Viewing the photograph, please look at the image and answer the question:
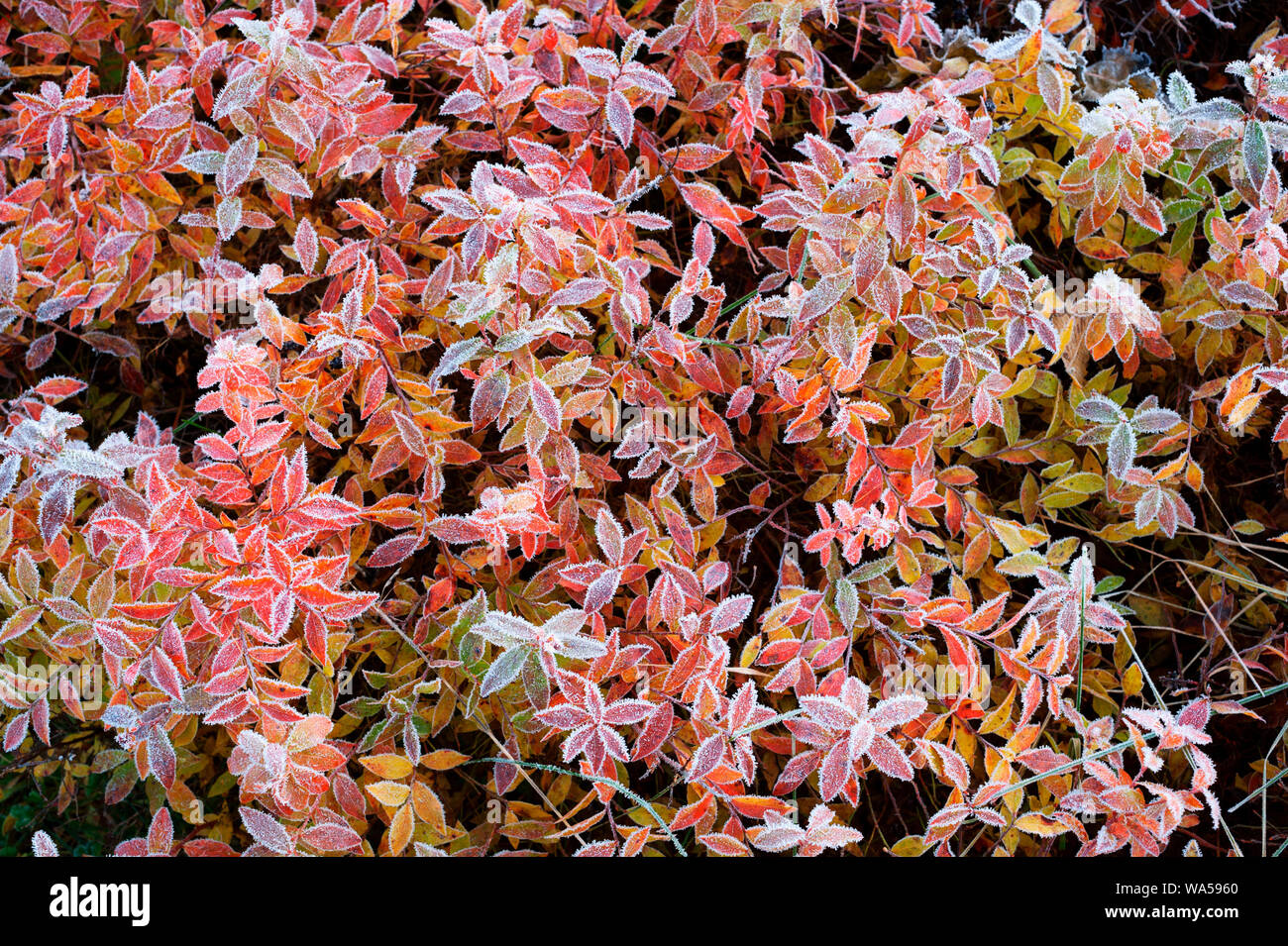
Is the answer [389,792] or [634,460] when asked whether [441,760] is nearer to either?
[389,792]

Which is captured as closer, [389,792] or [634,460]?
[389,792]

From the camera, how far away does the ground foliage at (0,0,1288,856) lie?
4.36ft

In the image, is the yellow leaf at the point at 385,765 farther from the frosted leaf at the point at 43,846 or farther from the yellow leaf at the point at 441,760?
the frosted leaf at the point at 43,846

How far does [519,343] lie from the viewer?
4.40 ft

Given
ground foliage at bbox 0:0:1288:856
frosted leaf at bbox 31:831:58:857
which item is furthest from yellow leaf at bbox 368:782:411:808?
frosted leaf at bbox 31:831:58:857

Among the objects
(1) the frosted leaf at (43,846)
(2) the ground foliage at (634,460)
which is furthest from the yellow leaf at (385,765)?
(1) the frosted leaf at (43,846)

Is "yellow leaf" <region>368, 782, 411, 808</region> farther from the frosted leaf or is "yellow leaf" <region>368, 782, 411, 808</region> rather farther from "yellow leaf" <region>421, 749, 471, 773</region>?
the frosted leaf

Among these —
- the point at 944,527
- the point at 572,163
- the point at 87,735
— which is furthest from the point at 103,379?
the point at 944,527

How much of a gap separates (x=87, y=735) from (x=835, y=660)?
1215mm

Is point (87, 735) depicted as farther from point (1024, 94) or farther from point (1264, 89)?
point (1264, 89)

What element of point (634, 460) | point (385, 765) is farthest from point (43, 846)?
point (634, 460)

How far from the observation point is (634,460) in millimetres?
1715

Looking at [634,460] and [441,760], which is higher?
[634,460]

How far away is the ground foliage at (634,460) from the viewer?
1329 mm
